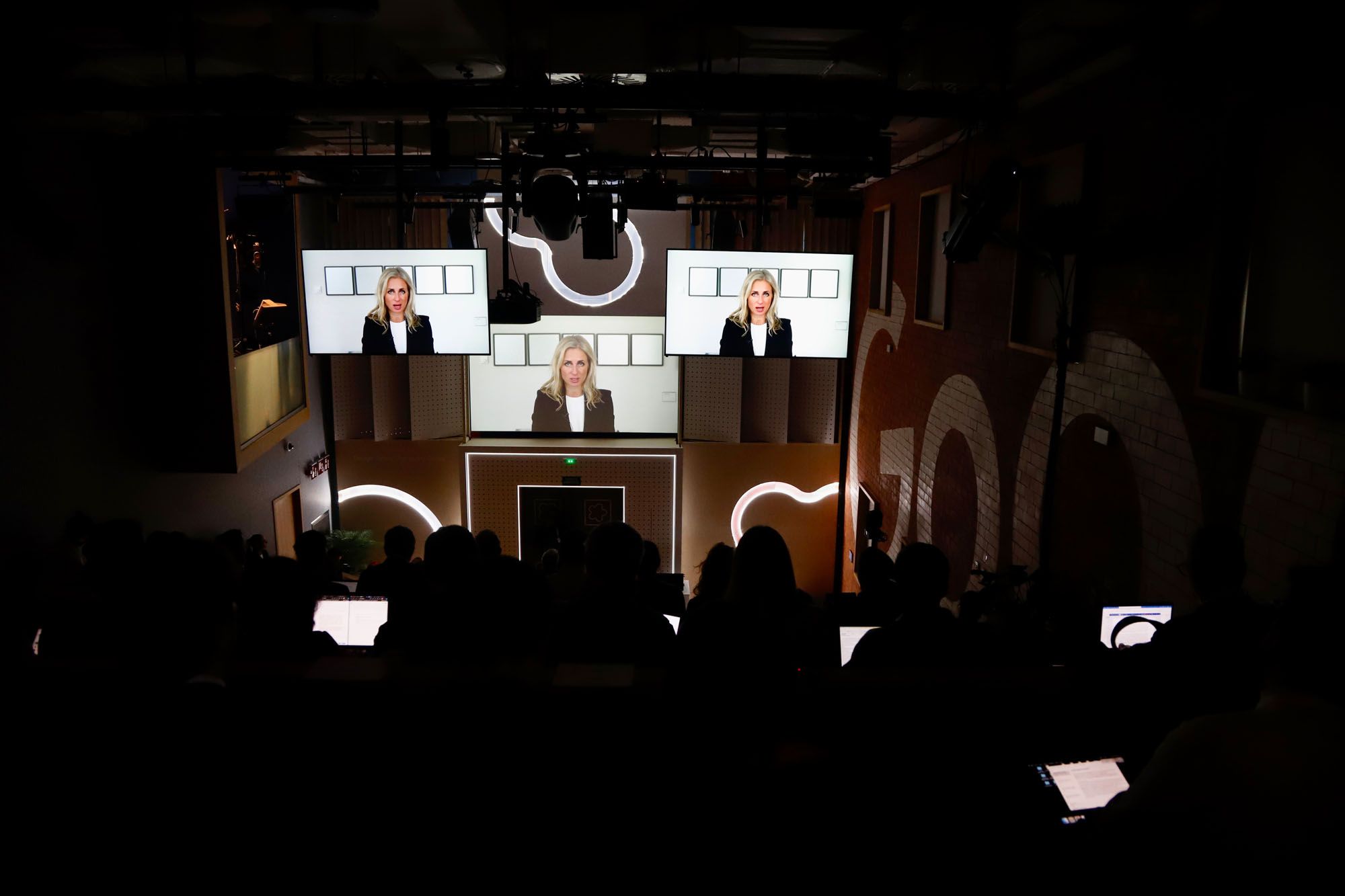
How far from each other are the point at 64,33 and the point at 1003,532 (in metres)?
5.65

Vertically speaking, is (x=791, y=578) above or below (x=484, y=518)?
above

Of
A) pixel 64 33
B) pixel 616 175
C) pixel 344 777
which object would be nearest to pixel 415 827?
pixel 344 777

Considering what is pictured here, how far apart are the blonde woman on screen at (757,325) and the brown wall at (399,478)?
4.26 metres

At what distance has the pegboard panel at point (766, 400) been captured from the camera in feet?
31.7

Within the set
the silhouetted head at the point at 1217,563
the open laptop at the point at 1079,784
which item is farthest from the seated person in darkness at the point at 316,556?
the silhouetted head at the point at 1217,563

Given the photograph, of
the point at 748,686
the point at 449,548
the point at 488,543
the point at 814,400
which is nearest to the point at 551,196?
the point at 488,543

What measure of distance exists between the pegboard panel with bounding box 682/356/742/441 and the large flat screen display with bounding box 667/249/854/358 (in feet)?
9.06

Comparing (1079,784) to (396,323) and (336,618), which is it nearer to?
(336,618)

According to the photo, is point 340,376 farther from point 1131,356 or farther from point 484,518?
point 1131,356

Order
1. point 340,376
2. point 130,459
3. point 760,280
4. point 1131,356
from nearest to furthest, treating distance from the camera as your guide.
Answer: point 1131,356
point 130,459
point 760,280
point 340,376

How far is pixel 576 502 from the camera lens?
9836mm

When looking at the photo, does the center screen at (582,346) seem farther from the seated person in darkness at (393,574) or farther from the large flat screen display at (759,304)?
the seated person in darkness at (393,574)

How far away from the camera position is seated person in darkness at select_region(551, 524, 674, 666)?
2.56 m

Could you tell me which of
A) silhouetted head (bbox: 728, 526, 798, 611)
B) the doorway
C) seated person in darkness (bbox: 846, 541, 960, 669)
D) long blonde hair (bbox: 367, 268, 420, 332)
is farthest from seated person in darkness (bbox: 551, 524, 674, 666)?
the doorway
